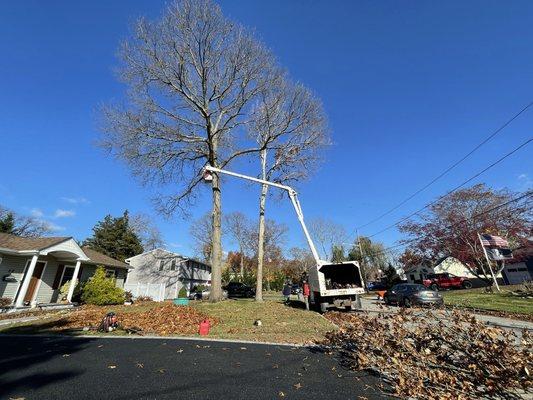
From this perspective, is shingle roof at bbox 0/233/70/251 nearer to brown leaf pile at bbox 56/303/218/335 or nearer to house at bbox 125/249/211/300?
brown leaf pile at bbox 56/303/218/335

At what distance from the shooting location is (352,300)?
578 inches

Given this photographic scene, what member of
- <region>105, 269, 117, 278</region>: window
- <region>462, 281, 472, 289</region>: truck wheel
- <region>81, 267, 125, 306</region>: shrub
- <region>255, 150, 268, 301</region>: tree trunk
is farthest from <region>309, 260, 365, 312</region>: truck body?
<region>462, 281, 472, 289</region>: truck wheel

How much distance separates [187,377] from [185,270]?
3822 centimetres

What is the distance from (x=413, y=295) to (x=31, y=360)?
1800 centimetres

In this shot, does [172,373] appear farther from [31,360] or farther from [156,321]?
[156,321]

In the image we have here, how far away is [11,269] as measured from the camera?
718 inches

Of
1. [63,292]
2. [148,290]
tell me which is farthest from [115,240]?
[63,292]

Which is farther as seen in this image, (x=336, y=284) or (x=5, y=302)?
(x=5, y=302)

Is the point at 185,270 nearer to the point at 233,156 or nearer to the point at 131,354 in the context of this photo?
the point at 233,156

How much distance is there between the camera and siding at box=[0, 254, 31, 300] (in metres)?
17.6

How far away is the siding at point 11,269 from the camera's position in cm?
1758

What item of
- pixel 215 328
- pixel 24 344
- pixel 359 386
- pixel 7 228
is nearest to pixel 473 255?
pixel 215 328

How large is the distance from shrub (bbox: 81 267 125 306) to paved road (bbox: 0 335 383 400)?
1333cm

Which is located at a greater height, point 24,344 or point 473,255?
point 473,255
